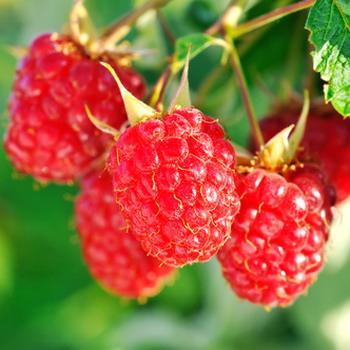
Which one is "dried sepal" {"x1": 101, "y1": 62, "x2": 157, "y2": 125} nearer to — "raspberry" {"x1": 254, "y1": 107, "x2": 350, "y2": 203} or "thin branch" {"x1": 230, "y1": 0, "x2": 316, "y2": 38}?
"thin branch" {"x1": 230, "y1": 0, "x2": 316, "y2": 38}

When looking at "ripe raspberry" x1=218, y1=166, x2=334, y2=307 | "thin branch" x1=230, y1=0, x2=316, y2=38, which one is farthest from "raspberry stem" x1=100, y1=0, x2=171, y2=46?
"ripe raspberry" x1=218, y1=166, x2=334, y2=307

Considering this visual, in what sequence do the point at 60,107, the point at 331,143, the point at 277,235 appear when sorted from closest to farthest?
1. the point at 277,235
2. the point at 60,107
3. the point at 331,143

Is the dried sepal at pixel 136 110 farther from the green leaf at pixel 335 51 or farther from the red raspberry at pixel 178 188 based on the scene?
the green leaf at pixel 335 51

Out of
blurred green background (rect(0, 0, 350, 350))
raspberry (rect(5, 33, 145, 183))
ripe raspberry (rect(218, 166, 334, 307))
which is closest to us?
ripe raspberry (rect(218, 166, 334, 307))

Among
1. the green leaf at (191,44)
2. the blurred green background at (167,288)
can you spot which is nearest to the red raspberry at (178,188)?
the green leaf at (191,44)

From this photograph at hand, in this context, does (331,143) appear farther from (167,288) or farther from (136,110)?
(167,288)

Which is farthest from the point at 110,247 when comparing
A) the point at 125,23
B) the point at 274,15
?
the point at 274,15

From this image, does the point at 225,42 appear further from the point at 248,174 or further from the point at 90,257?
the point at 90,257
